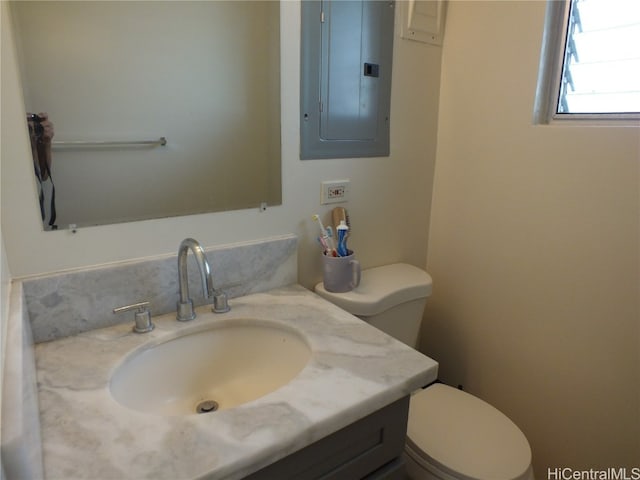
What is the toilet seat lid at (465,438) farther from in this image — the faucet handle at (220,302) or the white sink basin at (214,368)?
the faucet handle at (220,302)

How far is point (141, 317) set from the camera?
0.89 metres

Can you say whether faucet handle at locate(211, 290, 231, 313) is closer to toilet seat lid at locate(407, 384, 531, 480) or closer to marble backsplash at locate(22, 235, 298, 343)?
marble backsplash at locate(22, 235, 298, 343)

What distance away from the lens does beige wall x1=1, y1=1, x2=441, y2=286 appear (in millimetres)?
807

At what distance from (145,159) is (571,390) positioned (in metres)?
1.36

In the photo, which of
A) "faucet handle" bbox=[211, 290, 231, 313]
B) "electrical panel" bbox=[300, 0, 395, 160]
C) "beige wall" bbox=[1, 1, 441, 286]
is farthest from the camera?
"electrical panel" bbox=[300, 0, 395, 160]

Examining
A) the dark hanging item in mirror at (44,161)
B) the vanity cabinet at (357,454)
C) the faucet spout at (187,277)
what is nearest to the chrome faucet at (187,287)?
the faucet spout at (187,277)

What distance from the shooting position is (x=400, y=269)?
140 centimetres

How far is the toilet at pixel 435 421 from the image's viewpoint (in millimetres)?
1008

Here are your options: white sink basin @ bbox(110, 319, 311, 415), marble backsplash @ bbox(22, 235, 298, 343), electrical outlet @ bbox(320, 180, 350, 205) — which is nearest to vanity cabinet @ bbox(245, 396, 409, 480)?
white sink basin @ bbox(110, 319, 311, 415)

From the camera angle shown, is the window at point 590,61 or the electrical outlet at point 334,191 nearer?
the window at point 590,61

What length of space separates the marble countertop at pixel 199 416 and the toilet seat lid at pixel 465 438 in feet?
1.27

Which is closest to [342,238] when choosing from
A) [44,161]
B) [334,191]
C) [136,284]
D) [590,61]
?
[334,191]

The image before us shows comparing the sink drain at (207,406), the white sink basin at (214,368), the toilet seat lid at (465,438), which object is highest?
the white sink basin at (214,368)

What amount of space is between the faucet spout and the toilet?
0.38 metres
